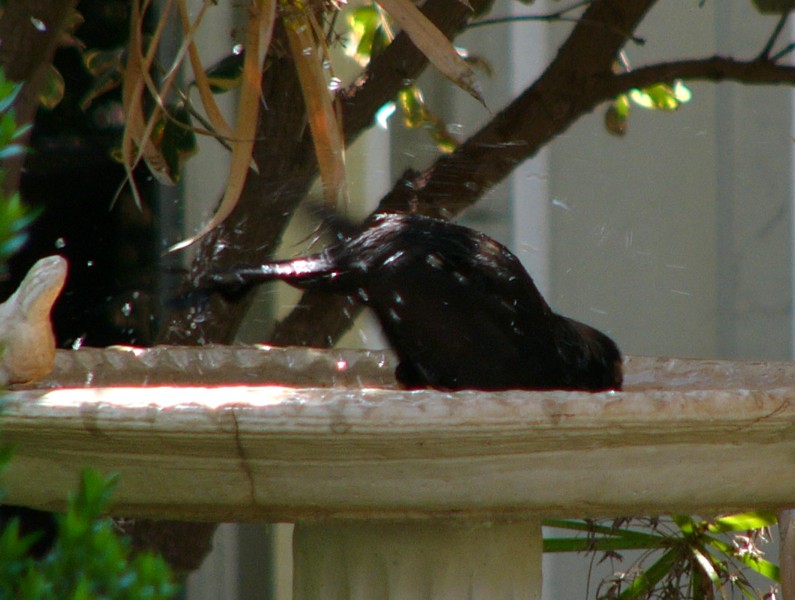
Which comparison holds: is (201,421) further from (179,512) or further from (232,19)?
(232,19)

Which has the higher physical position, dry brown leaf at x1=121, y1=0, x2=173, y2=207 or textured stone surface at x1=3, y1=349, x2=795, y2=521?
dry brown leaf at x1=121, y1=0, x2=173, y2=207

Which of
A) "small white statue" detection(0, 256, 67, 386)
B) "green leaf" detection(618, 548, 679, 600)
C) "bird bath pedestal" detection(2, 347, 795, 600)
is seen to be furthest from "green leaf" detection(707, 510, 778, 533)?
"small white statue" detection(0, 256, 67, 386)

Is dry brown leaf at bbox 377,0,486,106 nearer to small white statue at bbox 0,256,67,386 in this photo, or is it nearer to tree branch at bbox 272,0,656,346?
small white statue at bbox 0,256,67,386

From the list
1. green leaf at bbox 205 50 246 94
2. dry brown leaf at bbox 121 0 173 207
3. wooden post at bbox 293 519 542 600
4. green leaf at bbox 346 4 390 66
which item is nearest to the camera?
wooden post at bbox 293 519 542 600

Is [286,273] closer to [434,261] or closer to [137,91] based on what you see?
[434,261]

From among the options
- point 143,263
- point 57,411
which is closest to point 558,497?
point 57,411

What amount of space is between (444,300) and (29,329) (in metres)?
0.47

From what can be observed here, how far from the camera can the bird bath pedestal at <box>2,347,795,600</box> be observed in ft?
2.83

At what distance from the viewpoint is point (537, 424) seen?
867mm

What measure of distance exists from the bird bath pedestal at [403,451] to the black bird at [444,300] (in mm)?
213

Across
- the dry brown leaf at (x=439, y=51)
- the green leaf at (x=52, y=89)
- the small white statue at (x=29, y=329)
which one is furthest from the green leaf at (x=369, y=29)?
the small white statue at (x=29, y=329)

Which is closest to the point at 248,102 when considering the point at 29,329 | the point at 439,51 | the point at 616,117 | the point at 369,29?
the point at 439,51

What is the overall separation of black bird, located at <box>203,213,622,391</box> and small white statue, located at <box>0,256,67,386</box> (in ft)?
0.72

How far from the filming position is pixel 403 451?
90 centimetres
